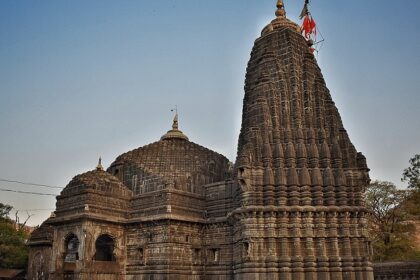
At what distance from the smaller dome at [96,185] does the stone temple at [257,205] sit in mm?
64

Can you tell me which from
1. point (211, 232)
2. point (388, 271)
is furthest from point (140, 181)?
point (388, 271)

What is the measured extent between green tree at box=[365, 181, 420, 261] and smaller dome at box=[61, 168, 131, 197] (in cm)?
2034

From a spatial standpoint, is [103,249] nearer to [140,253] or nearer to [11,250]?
[140,253]

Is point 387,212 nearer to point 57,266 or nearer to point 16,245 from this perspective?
point 57,266

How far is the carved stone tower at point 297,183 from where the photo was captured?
1917 cm

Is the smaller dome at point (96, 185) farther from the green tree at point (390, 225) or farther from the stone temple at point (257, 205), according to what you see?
the green tree at point (390, 225)

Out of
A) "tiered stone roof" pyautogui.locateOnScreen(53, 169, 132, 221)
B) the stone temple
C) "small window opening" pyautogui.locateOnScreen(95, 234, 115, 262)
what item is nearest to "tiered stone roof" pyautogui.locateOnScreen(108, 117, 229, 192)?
the stone temple

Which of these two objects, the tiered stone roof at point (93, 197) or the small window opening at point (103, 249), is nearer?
the tiered stone roof at point (93, 197)

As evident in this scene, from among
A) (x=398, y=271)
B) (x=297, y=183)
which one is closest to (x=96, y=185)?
(x=297, y=183)

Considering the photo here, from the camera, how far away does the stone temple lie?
767 inches

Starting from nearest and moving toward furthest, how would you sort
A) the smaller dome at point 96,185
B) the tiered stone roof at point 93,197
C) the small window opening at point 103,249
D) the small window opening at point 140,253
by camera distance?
the tiered stone roof at point 93,197 < the smaller dome at point 96,185 < the small window opening at point 140,253 < the small window opening at point 103,249

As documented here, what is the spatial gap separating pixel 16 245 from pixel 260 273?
78.7 ft

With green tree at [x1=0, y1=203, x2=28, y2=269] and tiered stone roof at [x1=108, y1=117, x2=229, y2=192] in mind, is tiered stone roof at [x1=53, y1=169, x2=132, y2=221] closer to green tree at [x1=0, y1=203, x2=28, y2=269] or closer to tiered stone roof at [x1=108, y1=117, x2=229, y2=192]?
tiered stone roof at [x1=108, y1=117, x2=229, y2=192]

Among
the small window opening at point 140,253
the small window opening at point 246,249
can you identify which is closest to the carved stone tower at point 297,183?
the small window opening at point 246,249
